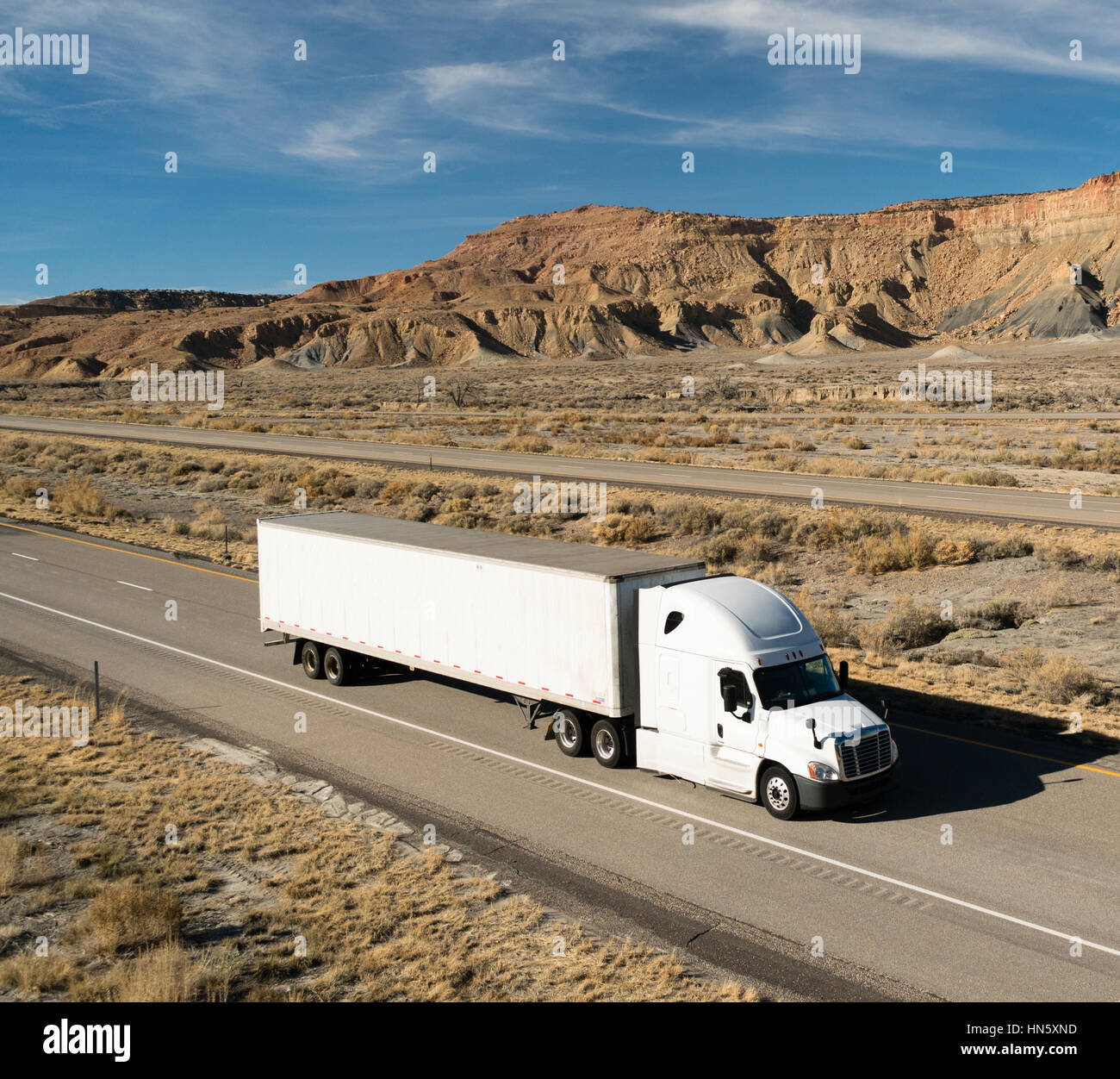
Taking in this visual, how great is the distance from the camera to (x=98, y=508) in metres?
38.9

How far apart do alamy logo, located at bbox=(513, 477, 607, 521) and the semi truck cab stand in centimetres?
1996

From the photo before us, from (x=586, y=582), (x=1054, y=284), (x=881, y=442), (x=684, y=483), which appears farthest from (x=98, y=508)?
(x=1054, y=284)

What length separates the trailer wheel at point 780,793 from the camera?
1149cm

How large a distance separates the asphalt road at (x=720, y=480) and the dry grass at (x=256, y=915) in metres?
24.9

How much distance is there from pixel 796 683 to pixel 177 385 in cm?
14557

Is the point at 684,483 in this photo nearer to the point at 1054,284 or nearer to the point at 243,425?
the point at 243,425

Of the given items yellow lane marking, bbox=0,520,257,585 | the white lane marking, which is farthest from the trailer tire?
yellow lane marking, bbox=0,520,257,585

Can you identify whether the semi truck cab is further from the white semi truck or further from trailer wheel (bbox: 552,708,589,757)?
trailer wheel (bbox: 552,708,589,757)

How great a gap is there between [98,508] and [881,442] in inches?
1478

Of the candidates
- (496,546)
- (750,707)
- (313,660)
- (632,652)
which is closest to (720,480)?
(313,660)
